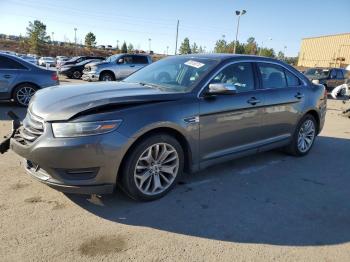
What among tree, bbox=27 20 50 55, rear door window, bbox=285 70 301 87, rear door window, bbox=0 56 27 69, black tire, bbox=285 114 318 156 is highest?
tree, bbox=27 20 50 55

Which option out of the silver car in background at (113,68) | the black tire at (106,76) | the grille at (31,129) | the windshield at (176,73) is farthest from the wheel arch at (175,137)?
the black tire at (106,76)

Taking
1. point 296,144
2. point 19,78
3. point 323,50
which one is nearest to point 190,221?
point 296,144

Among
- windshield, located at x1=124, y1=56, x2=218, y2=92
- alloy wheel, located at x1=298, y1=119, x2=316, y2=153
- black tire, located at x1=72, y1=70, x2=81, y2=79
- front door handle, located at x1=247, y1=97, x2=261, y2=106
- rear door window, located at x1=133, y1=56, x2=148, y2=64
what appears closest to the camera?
windshield, located at x1=124, y1=56, x2=218, y2=92

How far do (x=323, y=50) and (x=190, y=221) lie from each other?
3270 inches

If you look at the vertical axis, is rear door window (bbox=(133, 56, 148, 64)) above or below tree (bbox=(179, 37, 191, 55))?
below

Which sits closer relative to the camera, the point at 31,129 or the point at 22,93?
the point at 31,129

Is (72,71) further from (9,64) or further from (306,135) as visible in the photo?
(306,135)

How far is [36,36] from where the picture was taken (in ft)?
233

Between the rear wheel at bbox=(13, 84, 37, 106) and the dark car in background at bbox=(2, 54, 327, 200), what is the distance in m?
5.54

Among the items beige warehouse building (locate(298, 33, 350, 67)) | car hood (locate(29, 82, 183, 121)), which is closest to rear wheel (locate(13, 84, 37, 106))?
car hood (locate(29, 82, 183, 121))

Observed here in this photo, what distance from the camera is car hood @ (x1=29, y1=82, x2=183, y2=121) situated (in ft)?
11.4

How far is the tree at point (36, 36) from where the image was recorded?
235ft

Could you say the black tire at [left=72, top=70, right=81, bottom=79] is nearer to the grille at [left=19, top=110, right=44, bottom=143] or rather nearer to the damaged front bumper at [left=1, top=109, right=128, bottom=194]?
the grille at [left=19, top=110, right=44, bottom=143]

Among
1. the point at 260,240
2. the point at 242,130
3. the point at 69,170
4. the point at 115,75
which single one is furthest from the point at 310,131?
the point at 115,75
